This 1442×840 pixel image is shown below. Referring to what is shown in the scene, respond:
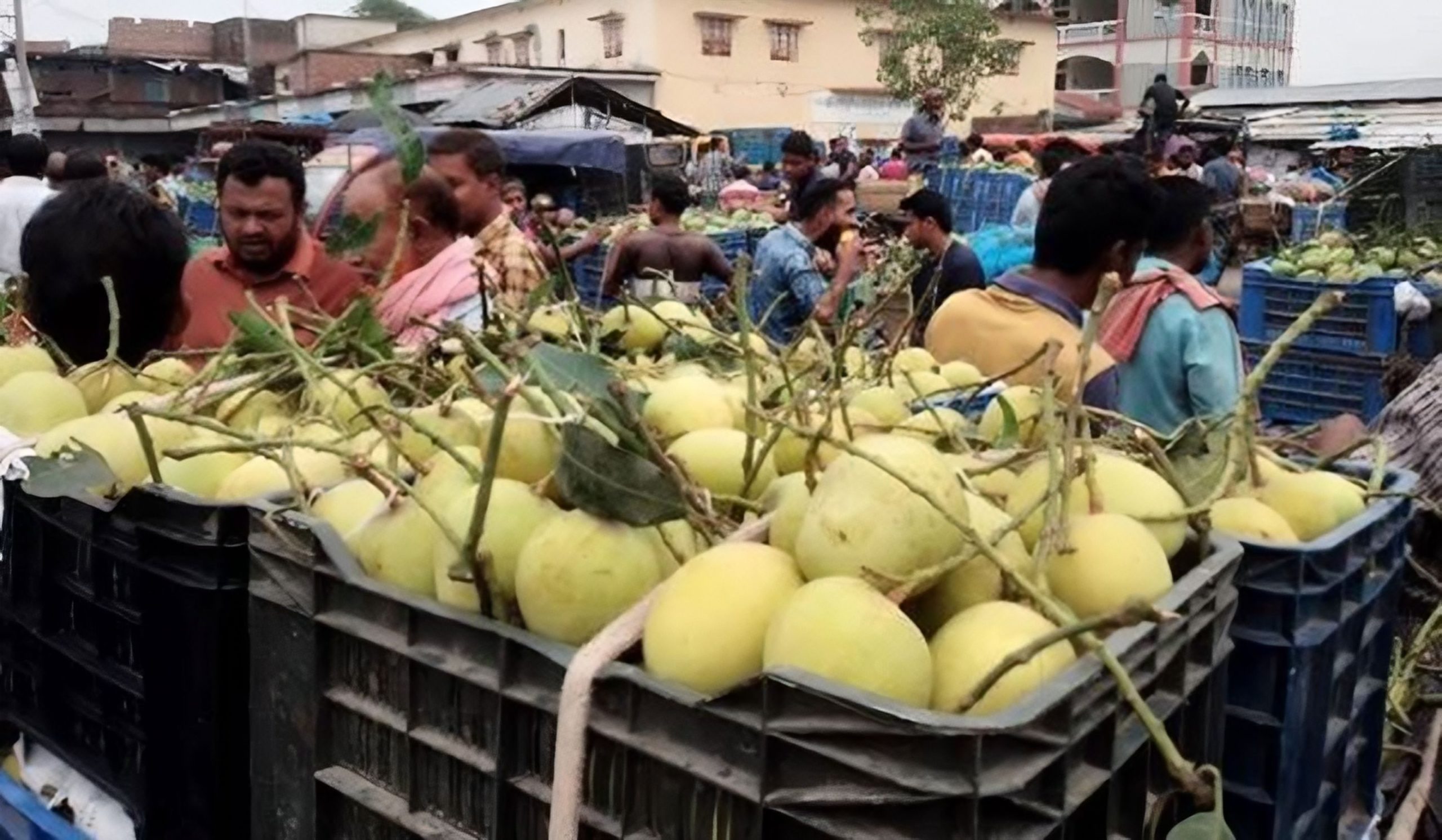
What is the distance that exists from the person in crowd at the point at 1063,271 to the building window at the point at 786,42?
33.3 metres

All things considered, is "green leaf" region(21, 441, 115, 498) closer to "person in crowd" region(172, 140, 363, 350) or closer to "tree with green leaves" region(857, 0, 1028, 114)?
"person in crowd" region(172, 140, 363, 350)

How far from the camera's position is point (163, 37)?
52.7 m

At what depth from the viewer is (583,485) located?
128cm

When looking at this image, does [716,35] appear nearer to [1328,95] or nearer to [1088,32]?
[1328,95]

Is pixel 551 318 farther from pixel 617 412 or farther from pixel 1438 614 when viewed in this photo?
pixel 1438 614

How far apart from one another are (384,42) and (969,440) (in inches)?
1900

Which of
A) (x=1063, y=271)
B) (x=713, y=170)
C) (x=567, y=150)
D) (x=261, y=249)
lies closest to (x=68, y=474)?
(x=261, y=249)

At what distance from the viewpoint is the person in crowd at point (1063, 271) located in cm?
297

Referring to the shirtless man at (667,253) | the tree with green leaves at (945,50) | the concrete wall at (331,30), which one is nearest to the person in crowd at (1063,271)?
the shirtless man at (667,253)

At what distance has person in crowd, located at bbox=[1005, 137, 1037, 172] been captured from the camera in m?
15.6

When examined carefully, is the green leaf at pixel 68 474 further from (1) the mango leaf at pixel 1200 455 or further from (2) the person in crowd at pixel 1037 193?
(2) the person in crowd at pixel 1037 193

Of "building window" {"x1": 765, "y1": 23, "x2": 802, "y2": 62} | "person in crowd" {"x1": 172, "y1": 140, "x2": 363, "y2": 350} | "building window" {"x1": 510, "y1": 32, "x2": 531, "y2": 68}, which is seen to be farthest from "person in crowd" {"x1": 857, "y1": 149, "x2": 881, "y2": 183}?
"building window" {"x1": 510, "y1": 32, "x2": 531, "y2": 68}

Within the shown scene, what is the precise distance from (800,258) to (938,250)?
0.81m

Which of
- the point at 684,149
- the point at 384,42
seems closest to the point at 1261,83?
the point at 384,42
